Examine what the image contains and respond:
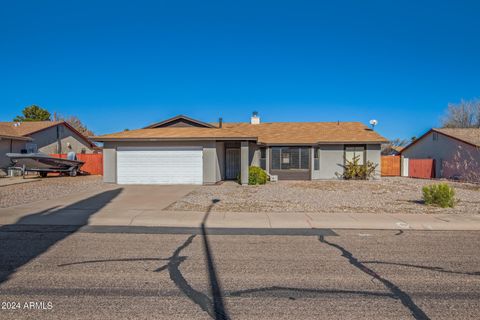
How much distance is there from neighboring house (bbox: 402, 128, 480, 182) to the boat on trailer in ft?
95.6

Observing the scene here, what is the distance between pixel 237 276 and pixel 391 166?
27.1 meters

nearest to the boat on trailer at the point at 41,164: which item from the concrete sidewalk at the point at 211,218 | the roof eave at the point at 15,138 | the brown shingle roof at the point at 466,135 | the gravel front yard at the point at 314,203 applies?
the roof eave at the point at 15,138

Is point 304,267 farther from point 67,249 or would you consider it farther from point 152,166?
point 152,166

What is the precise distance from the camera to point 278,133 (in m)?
25.2

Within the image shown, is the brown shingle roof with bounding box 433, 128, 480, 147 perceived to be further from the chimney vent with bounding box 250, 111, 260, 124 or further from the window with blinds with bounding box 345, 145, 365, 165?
the chimney vent with bounding box 250, 111, 260, 124

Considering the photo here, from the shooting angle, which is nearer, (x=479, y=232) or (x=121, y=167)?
(x=479, y=232)

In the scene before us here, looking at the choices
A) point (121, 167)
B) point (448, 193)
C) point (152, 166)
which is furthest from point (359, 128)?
point (121, 167)

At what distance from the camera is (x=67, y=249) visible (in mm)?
6410

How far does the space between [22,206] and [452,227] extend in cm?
1361

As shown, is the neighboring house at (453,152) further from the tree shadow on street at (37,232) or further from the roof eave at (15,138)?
the roof eave at (15,138)

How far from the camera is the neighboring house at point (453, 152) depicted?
24.7 meters

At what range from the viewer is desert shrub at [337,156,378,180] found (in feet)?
75.6

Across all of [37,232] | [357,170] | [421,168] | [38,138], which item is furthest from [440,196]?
[38,138]

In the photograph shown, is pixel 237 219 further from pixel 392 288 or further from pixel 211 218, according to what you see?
pixel 392 288
